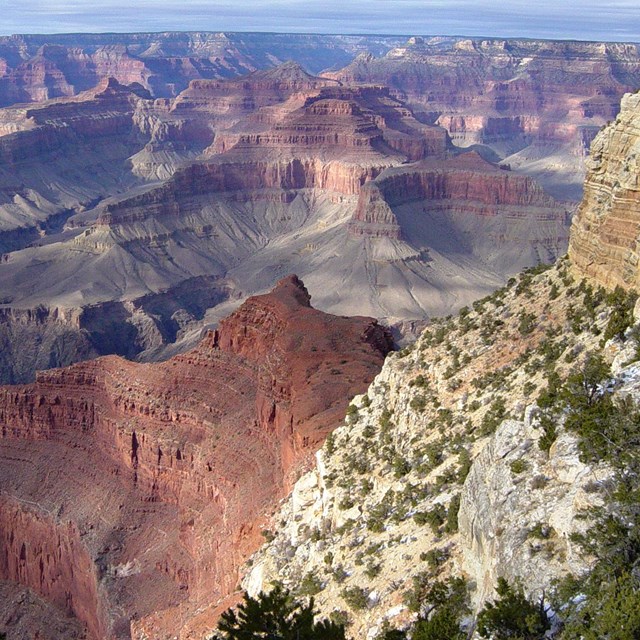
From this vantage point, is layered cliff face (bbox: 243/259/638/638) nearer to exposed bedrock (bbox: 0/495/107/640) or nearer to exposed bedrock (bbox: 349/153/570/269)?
exposed bedrock (bbox: 0/495/107/640)

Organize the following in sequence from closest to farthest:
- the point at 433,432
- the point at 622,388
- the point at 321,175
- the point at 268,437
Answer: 1. the point at 622,388
2. the point at 433,432
3. the point at 268,437
4. the point at 321,175

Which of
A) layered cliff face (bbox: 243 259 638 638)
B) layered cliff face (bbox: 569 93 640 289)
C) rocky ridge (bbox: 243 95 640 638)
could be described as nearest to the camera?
layered cliff face (bbox: 243 259 638 638)

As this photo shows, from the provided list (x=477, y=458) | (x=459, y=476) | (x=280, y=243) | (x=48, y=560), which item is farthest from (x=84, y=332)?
(x=477, y=458)

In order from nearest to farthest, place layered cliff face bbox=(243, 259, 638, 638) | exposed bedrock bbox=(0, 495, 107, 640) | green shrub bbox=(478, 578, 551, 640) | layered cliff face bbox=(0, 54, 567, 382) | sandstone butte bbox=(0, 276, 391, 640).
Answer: green shrub bbox=(478, 578, 551, 640)
layered cliff face bbox=(243, 259, 638, 638)
sandstone butte bbox=(0, 276, 391, 640)
exposed bedrock bbox=(0, 495, 107, 640)
layered cliff face bbox=(0, 54, 567, 382)

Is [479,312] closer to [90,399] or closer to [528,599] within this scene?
[528,599]

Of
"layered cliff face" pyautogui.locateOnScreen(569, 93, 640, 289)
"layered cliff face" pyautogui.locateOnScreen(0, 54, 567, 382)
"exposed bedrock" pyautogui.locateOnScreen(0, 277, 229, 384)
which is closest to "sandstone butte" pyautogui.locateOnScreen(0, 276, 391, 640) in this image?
"layered cliff face" pyautogui.locateOnScreen(569, 93, 640, 289)

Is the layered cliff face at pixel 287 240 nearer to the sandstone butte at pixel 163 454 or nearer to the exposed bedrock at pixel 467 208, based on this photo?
the exposed bedrock at pixel 467 208

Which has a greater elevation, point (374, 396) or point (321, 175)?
point (374, 396)

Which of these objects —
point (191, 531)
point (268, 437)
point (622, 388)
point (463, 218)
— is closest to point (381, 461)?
point (622, 388)
